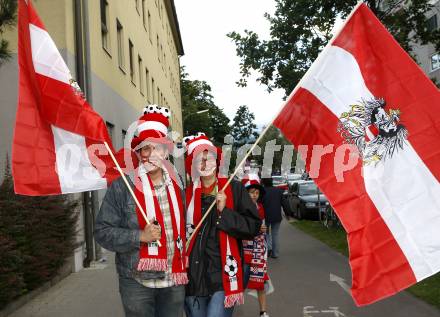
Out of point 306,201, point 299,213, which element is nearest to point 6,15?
point 306,201

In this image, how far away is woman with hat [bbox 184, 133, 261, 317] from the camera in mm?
3878

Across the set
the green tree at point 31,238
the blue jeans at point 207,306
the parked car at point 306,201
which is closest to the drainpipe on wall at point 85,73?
the green tree at point 31,238

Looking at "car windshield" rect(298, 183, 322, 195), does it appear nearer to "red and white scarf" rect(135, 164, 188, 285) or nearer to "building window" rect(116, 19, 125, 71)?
"building window" rect(116, 19, 125, 71)

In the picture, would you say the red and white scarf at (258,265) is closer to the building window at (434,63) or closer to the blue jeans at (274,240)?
the blue jeans at (274,240)

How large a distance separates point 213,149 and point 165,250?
96 centimetres

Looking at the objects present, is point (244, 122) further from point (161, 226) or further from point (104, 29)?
point (161, 226)

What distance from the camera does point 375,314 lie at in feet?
21.5

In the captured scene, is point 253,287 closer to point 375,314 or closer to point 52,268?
point 375,314

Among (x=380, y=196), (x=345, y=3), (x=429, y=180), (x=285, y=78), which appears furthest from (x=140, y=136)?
(x=285, y=78)

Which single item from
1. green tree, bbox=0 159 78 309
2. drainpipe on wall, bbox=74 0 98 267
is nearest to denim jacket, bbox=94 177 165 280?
green tree, bbox=0 159 78 309

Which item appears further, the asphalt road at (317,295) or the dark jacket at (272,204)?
the dark jacket at (272,204)

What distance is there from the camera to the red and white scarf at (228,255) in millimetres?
3883

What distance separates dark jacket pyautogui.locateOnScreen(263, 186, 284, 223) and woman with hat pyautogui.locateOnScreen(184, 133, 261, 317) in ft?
25.1

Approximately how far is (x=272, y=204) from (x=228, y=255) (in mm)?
8019
